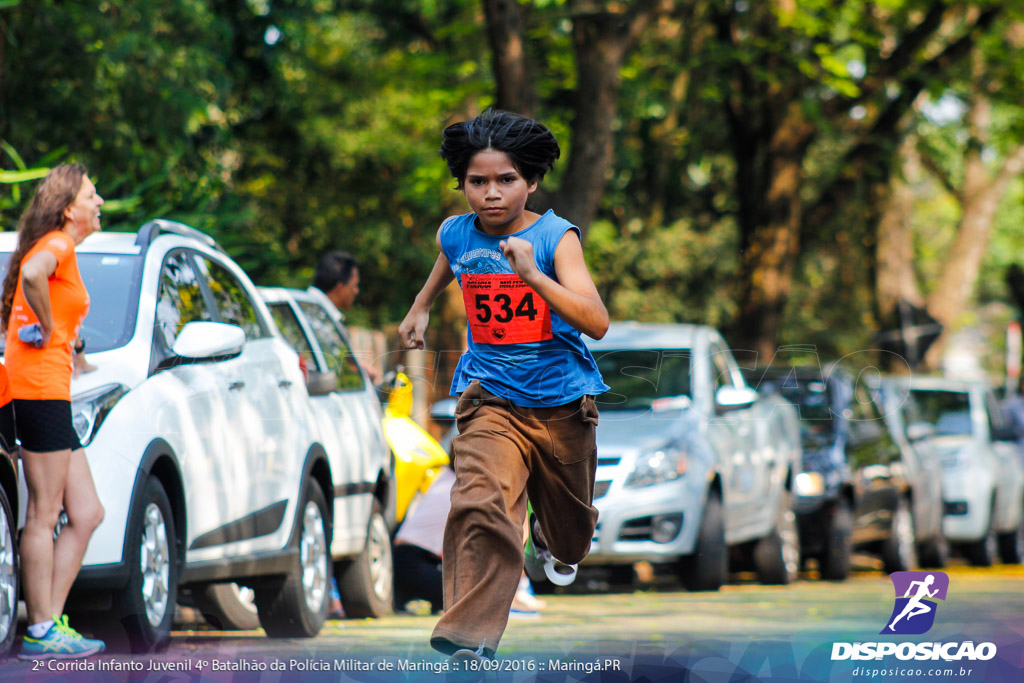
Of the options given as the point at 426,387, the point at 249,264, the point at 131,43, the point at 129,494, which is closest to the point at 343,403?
the point at 129,494

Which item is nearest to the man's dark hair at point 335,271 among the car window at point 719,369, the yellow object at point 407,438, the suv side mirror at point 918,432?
the yellow object at point 407,438

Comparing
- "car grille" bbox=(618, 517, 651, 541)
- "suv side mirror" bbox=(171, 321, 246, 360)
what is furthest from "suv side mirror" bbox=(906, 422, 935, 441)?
"suv side mirror" bbox=(171, 321, 246, 360)

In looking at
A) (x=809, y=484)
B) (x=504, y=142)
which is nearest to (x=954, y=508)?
(x=809, y=484)

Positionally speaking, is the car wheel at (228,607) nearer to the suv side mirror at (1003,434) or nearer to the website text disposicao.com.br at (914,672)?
the website text disposicao.com.br at (914,672)

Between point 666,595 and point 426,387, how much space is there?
243 inches

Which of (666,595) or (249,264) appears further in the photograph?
(249,264)

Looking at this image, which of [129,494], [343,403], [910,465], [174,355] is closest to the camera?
[129,494]

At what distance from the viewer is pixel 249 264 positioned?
12555mm

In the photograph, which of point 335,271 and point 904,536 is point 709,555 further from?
point 904,536

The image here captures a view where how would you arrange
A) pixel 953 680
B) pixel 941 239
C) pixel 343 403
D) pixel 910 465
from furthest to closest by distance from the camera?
1. pixel 941 239
2. pixel 910 465
3. pixel 343 403
4. pixel 953 680

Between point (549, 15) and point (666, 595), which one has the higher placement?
point (549, 15)

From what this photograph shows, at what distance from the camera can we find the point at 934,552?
15.8 meters

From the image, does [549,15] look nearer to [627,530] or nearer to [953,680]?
[627,530]

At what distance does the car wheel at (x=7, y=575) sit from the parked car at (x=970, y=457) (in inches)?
453
